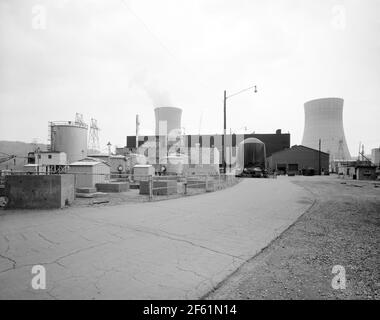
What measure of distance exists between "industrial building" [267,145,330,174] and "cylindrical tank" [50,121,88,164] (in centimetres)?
3992

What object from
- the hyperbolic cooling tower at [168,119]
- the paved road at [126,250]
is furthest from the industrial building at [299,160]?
the paved road at [126,250]

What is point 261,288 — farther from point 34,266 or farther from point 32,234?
point 32,234

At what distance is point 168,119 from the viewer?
45750 mm

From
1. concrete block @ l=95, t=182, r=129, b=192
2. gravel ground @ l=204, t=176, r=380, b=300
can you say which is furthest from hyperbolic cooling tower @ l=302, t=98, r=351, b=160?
gravel ground @ l=204, t=176, r=380, b=300

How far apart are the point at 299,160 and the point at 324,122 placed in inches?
392

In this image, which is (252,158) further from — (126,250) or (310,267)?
Result: (126,250)

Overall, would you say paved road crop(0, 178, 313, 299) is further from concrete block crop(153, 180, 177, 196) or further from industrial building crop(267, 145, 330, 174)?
industrial building crop(267, 145, 330, 174)

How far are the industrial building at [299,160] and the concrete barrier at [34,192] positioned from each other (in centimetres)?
4955

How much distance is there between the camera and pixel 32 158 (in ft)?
119

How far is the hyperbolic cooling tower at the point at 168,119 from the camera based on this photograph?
149ft

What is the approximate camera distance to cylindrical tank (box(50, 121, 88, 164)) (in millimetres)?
31547
